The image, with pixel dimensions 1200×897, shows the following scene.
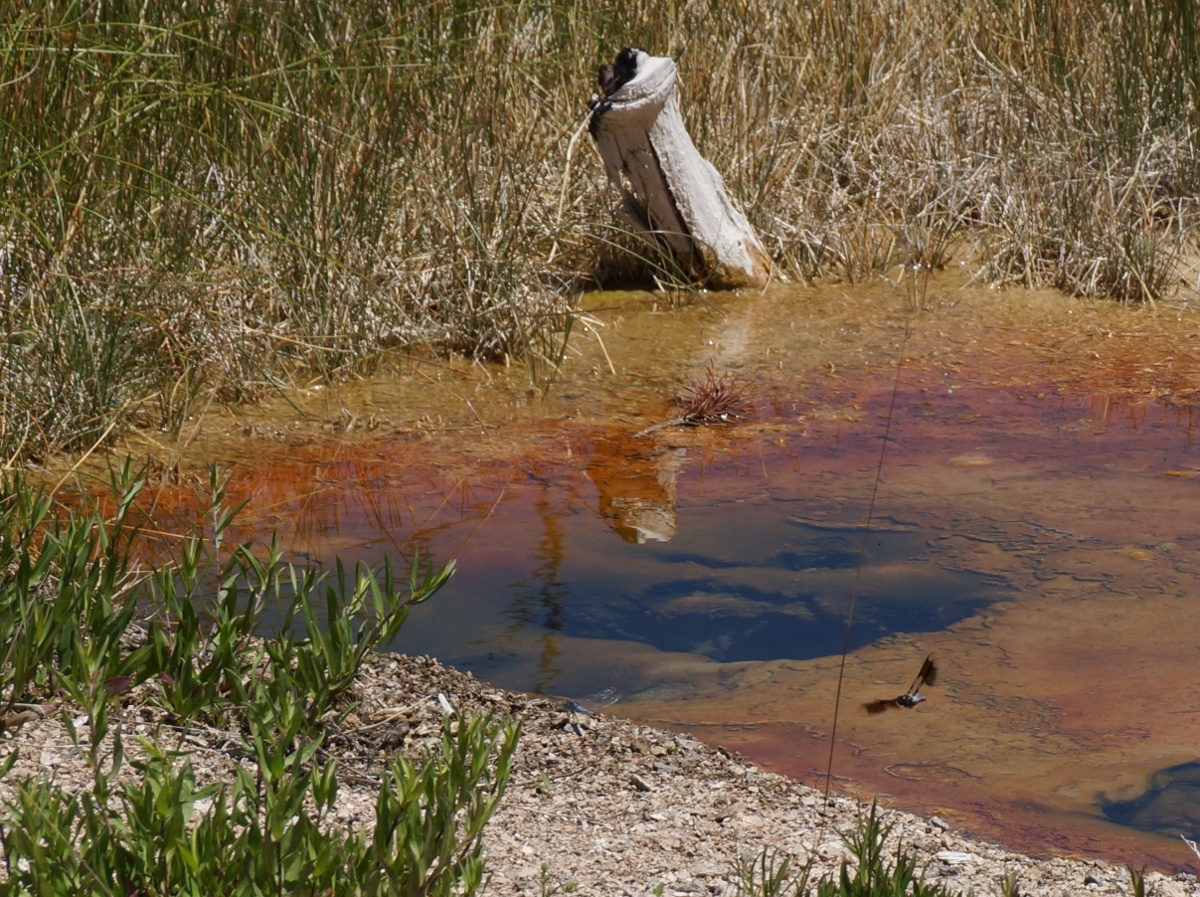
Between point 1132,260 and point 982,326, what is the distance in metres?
0.74

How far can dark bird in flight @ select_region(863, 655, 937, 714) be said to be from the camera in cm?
289

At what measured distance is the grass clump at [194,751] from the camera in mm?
1817

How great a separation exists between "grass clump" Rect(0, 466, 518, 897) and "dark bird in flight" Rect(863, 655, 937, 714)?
2.62 ft

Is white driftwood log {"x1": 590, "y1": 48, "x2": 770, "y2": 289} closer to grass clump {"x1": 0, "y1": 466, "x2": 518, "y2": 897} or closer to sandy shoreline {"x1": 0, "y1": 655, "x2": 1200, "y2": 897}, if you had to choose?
grass clump {"x1": 0, "y1": 466, "x2": 518, "y2": 897}

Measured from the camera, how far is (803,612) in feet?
10.9

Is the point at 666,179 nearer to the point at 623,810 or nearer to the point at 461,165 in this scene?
the point at 461,165

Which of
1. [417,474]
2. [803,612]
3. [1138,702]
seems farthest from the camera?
[417,474]

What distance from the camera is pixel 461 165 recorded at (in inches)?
216

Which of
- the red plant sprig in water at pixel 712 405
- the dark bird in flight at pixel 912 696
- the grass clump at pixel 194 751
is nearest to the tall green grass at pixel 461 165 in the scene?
the red plant sprig in water at pixel 712 405

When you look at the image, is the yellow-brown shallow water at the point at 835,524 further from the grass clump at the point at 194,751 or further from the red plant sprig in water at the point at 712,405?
the grass clump at the point at 194,751

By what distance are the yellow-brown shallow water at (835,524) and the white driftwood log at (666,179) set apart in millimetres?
373

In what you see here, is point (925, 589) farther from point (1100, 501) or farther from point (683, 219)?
point (683, 219)

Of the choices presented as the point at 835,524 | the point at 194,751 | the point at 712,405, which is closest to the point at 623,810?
the point at 194,751

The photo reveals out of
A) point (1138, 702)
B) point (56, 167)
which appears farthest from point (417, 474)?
point (1138, 702)
